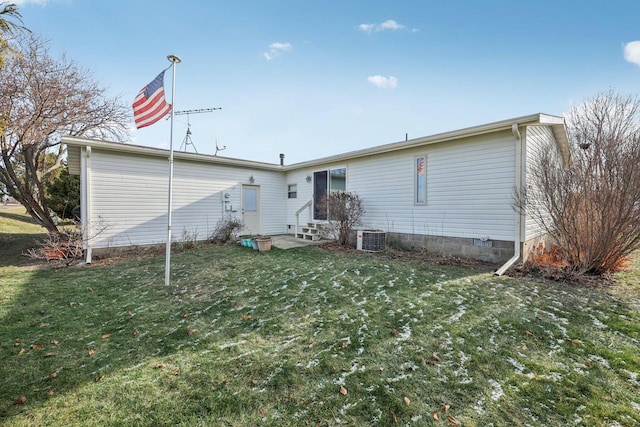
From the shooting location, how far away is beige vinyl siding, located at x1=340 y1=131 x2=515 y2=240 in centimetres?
638

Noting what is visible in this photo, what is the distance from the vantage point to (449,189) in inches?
285

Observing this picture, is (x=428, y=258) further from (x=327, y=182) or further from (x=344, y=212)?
(x=327, y=182)

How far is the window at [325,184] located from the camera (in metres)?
9.94

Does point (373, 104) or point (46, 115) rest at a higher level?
point (373, 104)

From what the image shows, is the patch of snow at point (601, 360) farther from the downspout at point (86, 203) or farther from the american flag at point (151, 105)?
the downspout at point (86, 203)

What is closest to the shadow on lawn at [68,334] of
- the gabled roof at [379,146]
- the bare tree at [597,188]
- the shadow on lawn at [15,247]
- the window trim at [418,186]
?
the shadow on lawn at [15,247]

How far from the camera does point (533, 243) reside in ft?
22.5

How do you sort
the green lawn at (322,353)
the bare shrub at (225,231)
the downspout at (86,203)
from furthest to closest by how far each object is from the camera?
1. the bare shrub at (225,231)
2. the downspout at (86,203)
3. the green lawn at (322,353)

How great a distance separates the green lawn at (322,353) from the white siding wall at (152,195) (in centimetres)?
310

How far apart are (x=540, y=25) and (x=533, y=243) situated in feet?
18.8

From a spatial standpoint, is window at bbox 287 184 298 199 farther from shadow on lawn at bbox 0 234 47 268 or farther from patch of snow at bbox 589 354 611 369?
patch of snow at bbox 589 354 611 369

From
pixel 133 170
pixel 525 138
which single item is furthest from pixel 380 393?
pixel 133 170

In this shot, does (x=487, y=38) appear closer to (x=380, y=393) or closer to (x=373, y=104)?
(x=373, y=104)

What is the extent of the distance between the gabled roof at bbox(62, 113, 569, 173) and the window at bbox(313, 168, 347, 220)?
1.43 ft
